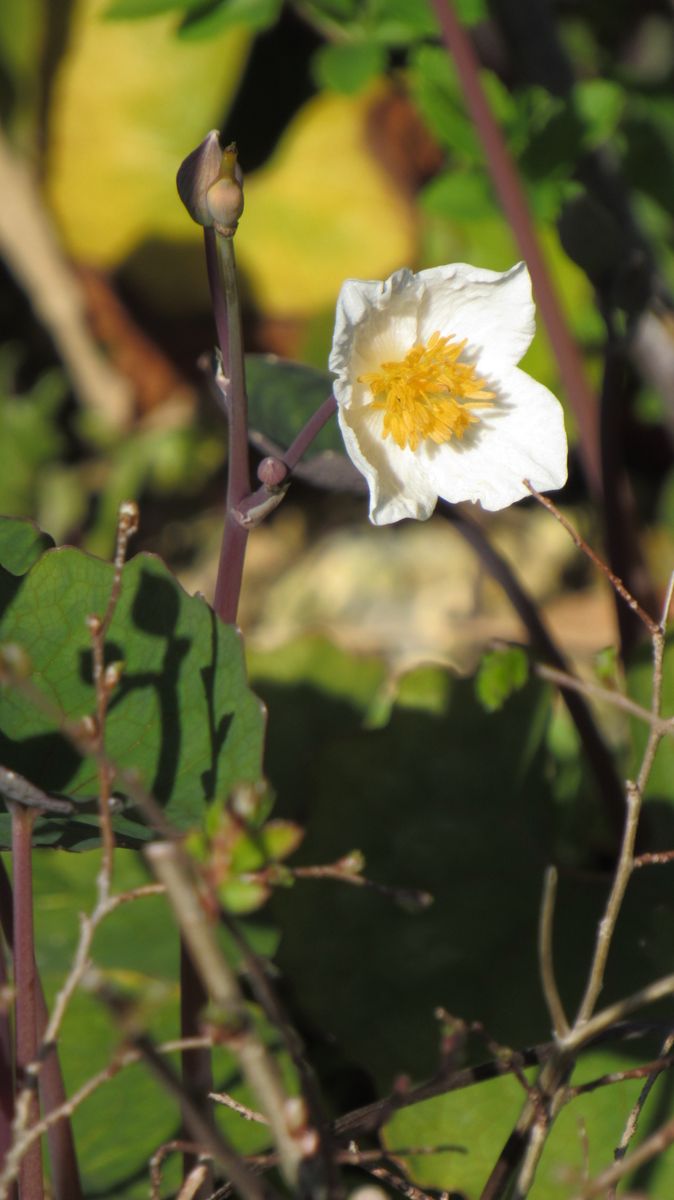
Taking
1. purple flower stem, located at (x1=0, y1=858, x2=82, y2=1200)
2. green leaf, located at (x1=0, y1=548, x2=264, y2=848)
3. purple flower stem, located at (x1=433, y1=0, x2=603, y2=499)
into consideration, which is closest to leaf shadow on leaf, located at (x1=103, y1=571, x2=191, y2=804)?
green leaf, located at (x1=0, y1=548, x2=264, y2=848)

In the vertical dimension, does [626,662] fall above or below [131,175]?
below

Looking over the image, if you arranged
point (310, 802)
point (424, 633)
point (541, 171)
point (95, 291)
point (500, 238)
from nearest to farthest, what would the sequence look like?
point (310, 802) < point (541, 171) < point (500, 238) < point (424, 633) < point (95, 291)

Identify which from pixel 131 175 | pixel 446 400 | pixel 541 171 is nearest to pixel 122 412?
pixel 131 175

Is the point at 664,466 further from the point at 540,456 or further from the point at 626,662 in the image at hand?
the point at 540,456

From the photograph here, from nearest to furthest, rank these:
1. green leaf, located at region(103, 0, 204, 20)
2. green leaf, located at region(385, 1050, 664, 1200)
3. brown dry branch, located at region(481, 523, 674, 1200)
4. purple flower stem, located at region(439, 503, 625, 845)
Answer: brown dry branch, located at region(481, 523, 674, 1200)
green leaf, located at region(385, 1050, 664, 1200)
purple flower stem, located at region(439, 503, 625, 845)
green leaf, located at region(103, 0, 204, 20)

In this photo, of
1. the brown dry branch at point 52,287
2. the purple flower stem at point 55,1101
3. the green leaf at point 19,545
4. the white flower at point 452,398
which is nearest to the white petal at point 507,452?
the white flower at point 452,398

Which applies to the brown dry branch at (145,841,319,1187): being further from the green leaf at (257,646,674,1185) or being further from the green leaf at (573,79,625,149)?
the green leaf at (573,79,625,149)

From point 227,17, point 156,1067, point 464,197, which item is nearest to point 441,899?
point 156,1067

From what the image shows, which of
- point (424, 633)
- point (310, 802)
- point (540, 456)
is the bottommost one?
point (424, 633)
